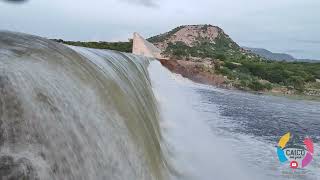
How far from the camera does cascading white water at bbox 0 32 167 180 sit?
3.10 metres

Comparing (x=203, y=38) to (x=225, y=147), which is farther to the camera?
(x=203, y=38)

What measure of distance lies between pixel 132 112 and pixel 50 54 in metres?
1.55

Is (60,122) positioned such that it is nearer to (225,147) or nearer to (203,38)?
(225,147)

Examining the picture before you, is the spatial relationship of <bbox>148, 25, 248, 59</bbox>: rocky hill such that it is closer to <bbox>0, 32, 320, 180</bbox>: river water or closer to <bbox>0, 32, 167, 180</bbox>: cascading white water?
<bbox>0, 32, 320, 180</bbox>: river water

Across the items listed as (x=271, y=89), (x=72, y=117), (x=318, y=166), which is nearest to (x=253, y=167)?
(x=318, y=166)

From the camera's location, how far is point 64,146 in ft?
11.3

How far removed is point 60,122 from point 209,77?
137 feet

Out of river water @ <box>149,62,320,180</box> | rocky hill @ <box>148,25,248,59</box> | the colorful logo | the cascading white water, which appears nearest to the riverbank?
river water @ <box>149,62,320,180</box>

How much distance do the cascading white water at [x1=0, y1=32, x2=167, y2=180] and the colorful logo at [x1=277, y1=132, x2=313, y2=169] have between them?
5451 mm

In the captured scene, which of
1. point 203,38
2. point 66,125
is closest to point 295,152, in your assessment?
point 66,125

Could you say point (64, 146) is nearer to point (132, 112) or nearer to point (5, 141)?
point (5, 141)

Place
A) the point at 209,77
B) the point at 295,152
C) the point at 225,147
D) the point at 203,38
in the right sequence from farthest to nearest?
1. the point at 203,38
2. the point at 209,77
3. the point at 295,152
4. the point at 225,147

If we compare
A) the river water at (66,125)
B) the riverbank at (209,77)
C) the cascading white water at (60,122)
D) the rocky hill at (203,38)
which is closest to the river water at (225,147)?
the river water at (66,125)

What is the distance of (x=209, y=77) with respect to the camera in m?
45.1
